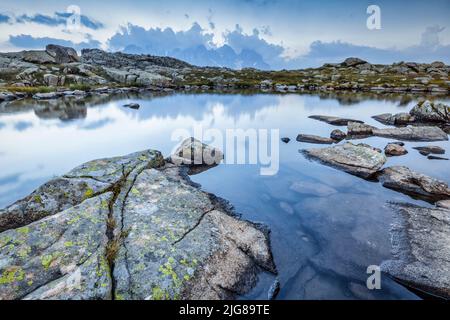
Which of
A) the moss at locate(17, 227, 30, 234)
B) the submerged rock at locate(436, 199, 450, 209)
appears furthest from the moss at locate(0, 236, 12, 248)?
the submerged rock at locate(436, 199, 450, 209)

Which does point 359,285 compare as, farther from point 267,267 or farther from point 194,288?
point 194,288

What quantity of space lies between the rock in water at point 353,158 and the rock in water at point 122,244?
947cm

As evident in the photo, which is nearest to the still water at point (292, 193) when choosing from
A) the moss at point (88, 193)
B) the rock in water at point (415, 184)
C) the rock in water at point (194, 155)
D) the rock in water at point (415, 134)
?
the rock in water at point (415, 184)

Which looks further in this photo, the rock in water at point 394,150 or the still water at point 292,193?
the rock in water at point 394,150

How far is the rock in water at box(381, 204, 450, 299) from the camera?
6875mm

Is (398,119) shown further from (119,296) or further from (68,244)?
(68,244)

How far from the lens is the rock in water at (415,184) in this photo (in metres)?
12.3

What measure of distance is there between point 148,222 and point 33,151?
19.4 metres

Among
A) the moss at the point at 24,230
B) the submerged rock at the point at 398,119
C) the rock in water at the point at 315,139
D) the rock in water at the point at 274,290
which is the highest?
the submerged rock at the point at 398,119

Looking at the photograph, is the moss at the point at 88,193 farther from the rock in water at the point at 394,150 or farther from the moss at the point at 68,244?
the rock in water at the point at 394,150

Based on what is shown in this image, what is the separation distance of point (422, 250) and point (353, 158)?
902 cm

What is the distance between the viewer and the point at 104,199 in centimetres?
866

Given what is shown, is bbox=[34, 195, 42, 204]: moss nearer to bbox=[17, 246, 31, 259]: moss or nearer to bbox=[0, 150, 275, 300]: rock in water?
bbox=[0, 150, 275, 300]: rock in water
